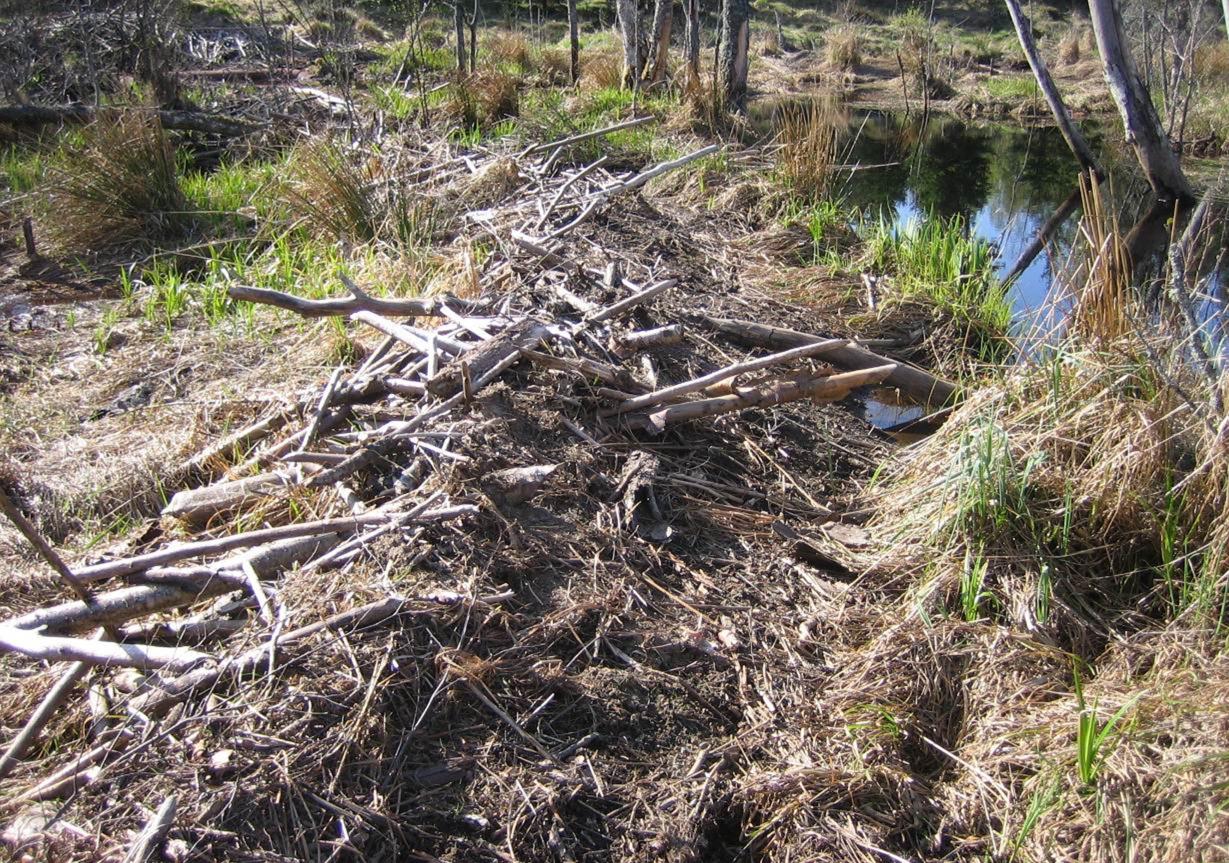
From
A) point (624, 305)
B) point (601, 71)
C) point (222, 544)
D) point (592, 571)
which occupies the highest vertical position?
point (601, 71)

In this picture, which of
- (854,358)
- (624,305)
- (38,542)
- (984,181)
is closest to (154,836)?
(38,542)

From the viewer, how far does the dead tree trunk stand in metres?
10.6

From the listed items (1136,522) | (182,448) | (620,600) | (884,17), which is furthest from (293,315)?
(884,17)

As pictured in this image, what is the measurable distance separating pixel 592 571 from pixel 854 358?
2118 mm

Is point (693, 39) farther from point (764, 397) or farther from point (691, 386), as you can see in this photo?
point (691, 386)

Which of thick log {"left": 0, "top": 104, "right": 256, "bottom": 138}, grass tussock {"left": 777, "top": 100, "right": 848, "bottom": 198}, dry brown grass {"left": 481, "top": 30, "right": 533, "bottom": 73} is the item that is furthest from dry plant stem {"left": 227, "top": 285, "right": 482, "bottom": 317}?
dry brown grass {"left": 481, "top": 30, "right": 533, "bottom": 73}

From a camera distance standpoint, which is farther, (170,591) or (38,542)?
(170,591)

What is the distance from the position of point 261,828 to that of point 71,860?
36 cm

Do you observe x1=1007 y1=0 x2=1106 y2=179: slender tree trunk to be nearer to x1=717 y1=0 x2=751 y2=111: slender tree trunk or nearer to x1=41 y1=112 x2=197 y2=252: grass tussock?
x1=717 y1=0 x2=751 y2=111: slender tree trunk

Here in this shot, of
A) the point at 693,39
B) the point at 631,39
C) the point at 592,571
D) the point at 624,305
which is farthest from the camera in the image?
the point at 631,39

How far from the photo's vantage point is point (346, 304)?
3.77 m

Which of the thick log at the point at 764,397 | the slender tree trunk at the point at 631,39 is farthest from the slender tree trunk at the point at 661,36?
the thick log at the point at 764,397

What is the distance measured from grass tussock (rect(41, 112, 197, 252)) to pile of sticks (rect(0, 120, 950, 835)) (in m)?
2.36

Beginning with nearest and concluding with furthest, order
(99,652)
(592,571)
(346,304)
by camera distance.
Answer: (99,652)
(592,571)
(346,304)
